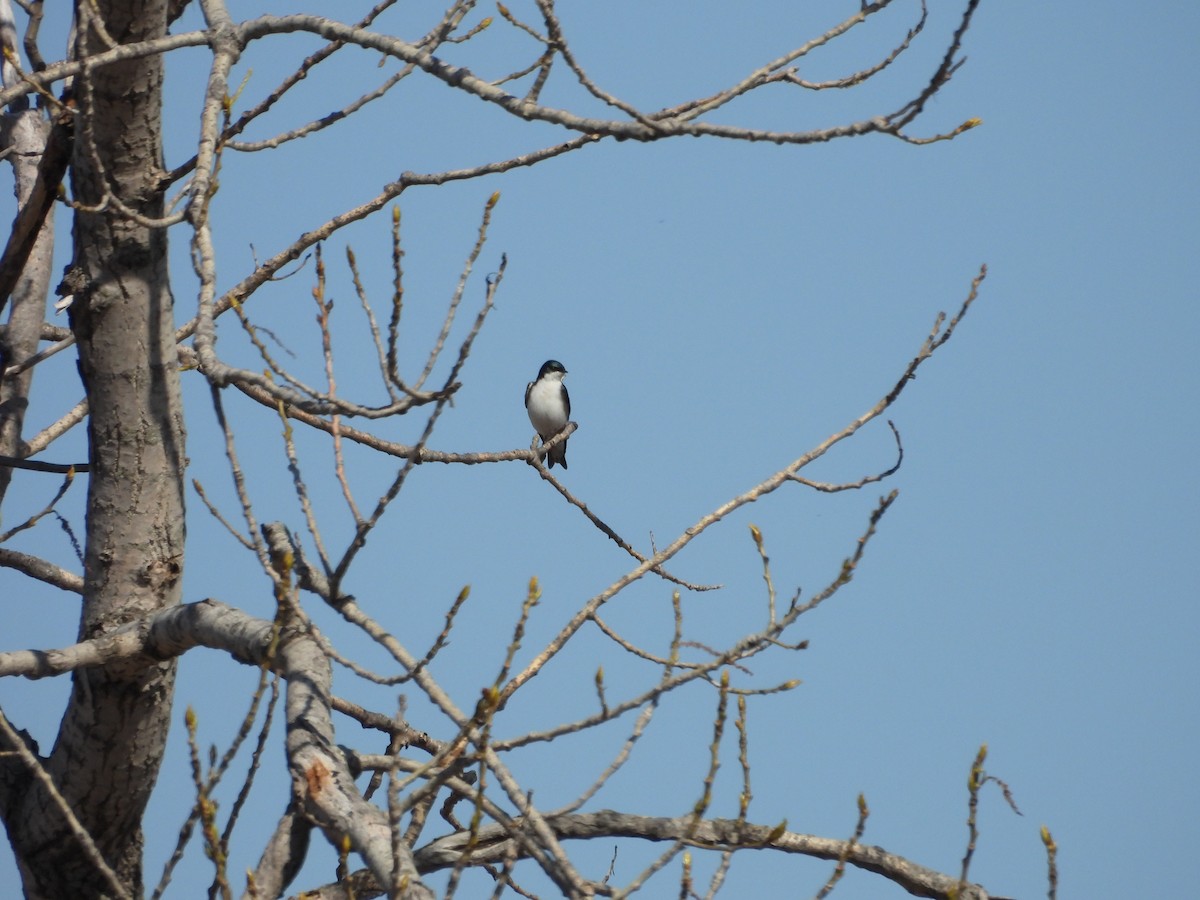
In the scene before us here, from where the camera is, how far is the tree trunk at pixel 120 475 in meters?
3.43

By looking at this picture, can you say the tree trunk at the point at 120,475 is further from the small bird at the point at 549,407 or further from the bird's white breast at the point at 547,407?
the bird's white breast at the point at 547,407

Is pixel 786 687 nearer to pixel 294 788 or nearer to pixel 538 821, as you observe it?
pixel 538 821

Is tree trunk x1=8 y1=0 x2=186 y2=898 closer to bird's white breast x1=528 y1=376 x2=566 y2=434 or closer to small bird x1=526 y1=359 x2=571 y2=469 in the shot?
small bird x1=526 y1=359 x2=571 y2=469

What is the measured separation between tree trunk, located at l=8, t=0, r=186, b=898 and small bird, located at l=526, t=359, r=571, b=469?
9836mm

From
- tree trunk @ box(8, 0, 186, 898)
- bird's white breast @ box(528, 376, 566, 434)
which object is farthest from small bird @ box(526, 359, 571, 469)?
tree trunk @ box(8, 0, 186, 898)

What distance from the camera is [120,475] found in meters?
3.53

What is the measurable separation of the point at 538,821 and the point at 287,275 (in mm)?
2491

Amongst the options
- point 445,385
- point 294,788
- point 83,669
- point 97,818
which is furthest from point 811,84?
point 97,818

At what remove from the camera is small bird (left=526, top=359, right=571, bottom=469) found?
13.8 m

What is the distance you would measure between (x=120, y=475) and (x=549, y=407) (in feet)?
33.8

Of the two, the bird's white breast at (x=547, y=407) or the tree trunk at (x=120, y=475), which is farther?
the bird's white breast at (x=547, y=407)

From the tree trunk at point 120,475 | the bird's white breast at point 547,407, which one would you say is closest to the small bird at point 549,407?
the bird's white breast at point 547,407

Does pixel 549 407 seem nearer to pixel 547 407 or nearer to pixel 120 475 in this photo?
pixel 547 407

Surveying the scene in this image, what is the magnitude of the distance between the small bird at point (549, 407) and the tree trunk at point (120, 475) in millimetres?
9836
